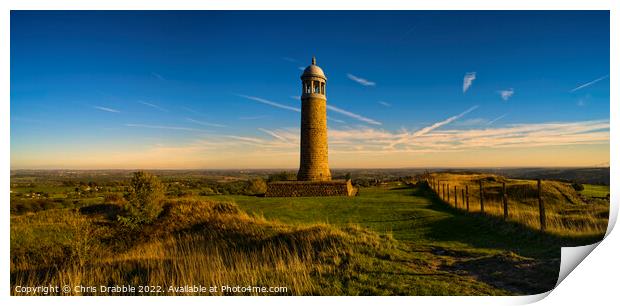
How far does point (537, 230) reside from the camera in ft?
28.5

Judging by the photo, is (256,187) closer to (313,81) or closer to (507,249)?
(313,81)

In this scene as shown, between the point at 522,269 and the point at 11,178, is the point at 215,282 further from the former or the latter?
the point at 522,269

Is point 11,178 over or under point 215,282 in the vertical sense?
over

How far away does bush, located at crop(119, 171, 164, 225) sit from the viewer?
11.9 meters

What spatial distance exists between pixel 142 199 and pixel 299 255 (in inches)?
293

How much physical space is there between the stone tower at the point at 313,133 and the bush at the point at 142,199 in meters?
12.8

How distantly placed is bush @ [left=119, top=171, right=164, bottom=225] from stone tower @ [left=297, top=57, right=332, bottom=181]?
12835 millimetres

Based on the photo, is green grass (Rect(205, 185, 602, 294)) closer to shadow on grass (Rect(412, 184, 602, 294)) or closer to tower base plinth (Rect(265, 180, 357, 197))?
shadow on grass (Rect(412, 184, 602, 294))

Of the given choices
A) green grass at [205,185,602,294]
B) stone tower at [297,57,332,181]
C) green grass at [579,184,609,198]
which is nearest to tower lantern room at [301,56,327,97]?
stone tower at [297,57,332,181]

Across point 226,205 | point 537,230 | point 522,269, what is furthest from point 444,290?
point 226,205

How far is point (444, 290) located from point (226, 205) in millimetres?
9955

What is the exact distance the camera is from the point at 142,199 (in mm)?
12148

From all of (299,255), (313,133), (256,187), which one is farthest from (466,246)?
(256,187)
